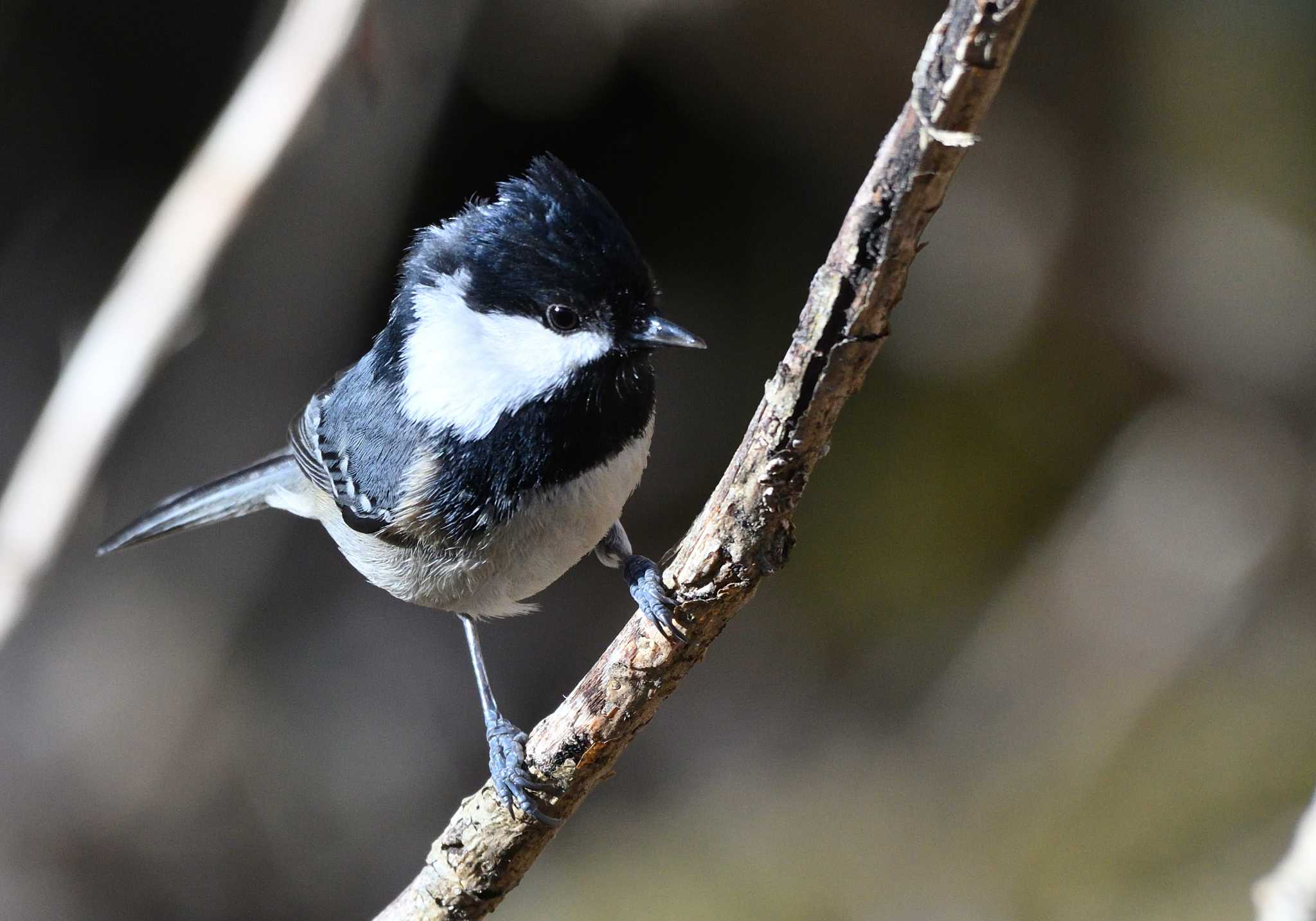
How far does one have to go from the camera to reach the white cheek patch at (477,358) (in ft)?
3.61

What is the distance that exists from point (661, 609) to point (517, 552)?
287 mm

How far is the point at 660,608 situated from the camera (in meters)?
0.98

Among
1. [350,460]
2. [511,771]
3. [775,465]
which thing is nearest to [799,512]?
[350,460]

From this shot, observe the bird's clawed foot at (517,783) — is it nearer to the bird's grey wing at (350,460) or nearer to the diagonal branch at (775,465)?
the diagonal branch at (775,465)

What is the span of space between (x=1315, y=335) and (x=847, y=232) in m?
2.07

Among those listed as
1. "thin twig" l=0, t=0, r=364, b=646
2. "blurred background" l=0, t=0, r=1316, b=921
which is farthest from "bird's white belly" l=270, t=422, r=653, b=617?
"blurred background" l=0, t=0, r=1316, b=921

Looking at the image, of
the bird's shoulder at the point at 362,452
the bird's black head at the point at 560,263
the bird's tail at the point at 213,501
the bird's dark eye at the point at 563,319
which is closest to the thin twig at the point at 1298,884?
the bird's black head at the point at 560,263

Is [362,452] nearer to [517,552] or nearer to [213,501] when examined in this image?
[517,552]

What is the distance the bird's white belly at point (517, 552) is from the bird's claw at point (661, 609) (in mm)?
183

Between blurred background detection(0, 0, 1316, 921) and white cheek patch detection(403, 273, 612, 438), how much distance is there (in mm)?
879

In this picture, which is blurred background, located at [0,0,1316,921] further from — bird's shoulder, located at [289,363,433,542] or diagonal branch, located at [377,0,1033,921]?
diagonal branch, located at [377,0,1033,921]

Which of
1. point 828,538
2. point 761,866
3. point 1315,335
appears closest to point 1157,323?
point 1315,335

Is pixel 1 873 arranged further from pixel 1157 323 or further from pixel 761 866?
pixel 1157 323

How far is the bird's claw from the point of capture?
97cm
